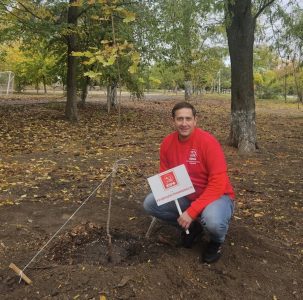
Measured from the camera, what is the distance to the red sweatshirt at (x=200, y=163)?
3.39m


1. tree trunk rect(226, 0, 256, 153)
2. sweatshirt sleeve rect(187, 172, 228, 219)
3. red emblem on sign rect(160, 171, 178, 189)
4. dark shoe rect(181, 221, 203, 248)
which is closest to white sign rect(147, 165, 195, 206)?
red emblem on sign rect(160, 171, 178, 189)

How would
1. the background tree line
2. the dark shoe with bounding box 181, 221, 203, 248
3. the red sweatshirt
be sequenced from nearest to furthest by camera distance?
the red sweatshirt
the dark shoe with bounding box 181, 221, 203, 248
the background tree line

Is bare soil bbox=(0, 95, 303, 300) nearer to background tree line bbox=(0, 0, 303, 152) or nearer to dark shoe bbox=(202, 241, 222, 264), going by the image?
dark shoe bbox=(202, 241, 222, 264)

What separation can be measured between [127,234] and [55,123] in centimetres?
906

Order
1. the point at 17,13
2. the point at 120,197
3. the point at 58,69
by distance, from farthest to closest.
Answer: the point at 58,69
the point at 17,13
the point at 120,197

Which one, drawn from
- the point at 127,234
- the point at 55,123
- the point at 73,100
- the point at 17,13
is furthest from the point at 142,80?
the point at 127,234

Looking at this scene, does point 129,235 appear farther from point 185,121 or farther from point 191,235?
point 185,121

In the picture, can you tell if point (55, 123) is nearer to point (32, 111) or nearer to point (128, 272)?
point (32, 111)

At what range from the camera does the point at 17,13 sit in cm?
1191

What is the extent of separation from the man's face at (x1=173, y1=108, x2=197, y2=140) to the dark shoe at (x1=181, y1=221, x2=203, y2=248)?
33.7 inches

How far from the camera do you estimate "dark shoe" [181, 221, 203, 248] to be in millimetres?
3691

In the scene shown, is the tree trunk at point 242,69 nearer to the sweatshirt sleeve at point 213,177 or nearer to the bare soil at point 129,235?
the bare soil at point 129,235

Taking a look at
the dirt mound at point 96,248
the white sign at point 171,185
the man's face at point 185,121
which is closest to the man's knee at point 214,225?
the white sign at point 171,185

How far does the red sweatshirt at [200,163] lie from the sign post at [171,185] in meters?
0.14
